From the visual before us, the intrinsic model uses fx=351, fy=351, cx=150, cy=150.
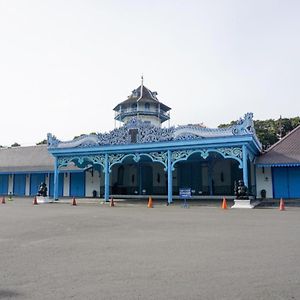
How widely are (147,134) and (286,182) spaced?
1021 cm

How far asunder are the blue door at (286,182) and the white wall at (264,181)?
1.08ft

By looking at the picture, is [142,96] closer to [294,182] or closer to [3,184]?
[3,184]

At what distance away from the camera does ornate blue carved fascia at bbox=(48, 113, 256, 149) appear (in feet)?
68.2

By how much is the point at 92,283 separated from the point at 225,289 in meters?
1.92

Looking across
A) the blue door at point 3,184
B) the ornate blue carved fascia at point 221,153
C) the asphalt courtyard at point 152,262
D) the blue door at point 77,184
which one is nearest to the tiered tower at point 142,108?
the blue door at point 77,184

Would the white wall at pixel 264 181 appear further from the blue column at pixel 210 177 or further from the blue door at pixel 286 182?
the blue column at pixel 210 177

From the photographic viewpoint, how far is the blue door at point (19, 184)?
35656 mm

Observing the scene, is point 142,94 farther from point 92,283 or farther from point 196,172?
point 92,283

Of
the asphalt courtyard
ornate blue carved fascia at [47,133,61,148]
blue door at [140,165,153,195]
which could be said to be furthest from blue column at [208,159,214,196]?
the asphalt courtyard

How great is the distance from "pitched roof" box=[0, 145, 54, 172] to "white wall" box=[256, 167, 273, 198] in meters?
18.1

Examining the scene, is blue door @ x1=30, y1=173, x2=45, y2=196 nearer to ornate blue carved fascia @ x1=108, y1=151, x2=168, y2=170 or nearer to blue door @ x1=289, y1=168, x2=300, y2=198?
ornate blue carved fascia @ x1=108, y1=151, x2=168, y2=170

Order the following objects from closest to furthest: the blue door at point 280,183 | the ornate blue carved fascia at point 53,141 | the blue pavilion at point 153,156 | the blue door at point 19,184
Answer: the blue pavilion at point 153,156, the blue door at point 280,183, the ornate blue carved fascia at point 53,141, the blue door at point 19,184

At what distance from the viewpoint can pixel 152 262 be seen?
6.48m

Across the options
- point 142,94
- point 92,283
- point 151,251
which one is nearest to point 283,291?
point 92,283
